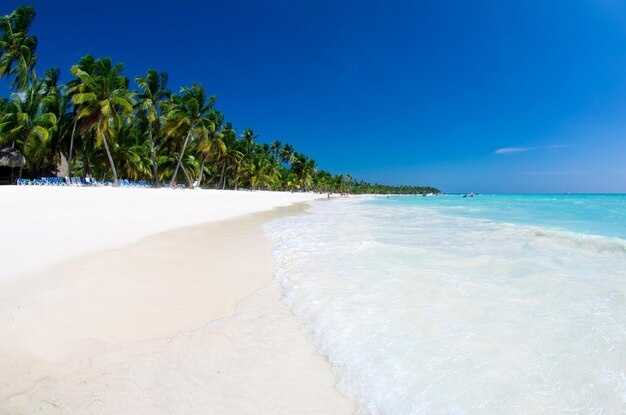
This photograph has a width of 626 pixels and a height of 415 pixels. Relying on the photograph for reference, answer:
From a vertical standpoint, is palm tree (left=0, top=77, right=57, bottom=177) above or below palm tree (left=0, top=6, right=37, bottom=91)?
below

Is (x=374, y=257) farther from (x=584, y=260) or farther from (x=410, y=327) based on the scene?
(x=584, y=260)

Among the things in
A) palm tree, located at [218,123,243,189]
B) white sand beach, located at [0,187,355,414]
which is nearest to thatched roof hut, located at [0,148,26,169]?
palm tree, located at [218,123,243,189]

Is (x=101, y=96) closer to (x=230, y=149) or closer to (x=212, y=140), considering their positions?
(x=212, y=140)

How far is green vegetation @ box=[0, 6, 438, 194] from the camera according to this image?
23.8 m

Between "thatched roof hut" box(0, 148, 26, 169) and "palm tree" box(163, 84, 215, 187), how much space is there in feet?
36.8

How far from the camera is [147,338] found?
3225mm

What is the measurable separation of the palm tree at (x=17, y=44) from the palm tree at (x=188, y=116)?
10.7 meters

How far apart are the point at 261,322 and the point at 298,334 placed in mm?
491

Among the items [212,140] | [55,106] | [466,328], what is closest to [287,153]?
[212,140]

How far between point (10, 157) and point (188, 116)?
535 inches

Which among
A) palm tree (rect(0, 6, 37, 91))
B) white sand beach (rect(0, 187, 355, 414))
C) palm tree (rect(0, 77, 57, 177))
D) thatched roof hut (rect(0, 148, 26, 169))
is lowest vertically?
white sand beach (rect(0, 187, 355, 414))

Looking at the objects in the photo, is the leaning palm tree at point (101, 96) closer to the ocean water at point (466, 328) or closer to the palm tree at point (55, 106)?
the palm tree at point (55, 106)

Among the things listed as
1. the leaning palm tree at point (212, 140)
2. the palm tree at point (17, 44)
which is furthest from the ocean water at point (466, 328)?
the leaning palm tree at point (212, 140)

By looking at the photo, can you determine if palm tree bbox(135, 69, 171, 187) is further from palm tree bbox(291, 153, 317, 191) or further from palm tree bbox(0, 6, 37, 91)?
palm tree bbox(291, 153, 317, 191)
